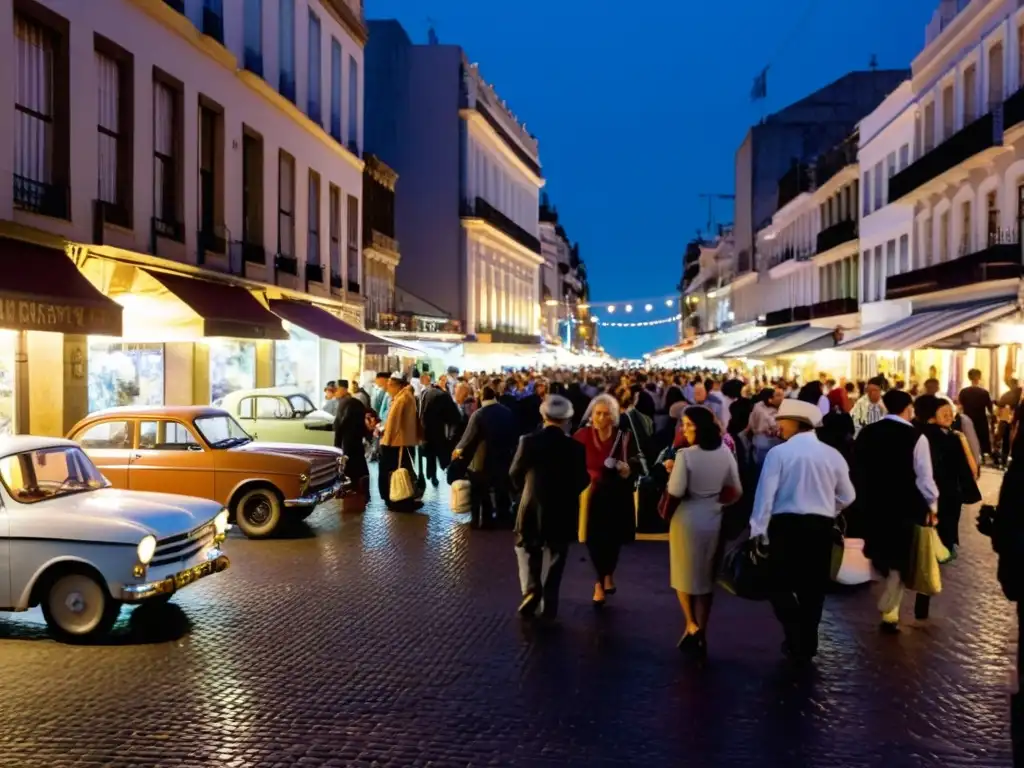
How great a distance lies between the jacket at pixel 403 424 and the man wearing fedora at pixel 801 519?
28.0ft

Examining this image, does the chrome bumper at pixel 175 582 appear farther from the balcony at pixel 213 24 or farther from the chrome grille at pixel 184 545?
the balcony at pixel 213 24

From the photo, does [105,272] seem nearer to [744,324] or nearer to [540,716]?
[540,716]

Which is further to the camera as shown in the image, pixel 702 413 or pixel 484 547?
pixel 484 547

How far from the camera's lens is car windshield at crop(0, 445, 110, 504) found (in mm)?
8984

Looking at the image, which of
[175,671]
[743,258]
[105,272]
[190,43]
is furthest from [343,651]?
[743,258]

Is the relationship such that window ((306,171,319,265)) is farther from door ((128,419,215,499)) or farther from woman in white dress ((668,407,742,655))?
woman in white dress ((668,407,742,655))

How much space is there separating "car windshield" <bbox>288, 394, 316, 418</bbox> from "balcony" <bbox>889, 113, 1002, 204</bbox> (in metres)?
15.6

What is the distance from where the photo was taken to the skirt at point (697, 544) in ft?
26.9

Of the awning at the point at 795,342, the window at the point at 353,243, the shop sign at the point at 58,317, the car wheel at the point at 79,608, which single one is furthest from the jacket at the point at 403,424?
the awning at the point at 795,342

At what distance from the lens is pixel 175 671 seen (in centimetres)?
778

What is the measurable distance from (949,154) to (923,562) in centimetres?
2207

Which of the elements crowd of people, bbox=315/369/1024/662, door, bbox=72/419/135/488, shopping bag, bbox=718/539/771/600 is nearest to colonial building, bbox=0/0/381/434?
door, bbox=72/419/135/488

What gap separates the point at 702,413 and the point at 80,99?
39.2 ft

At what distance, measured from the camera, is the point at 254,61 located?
81.3ft
